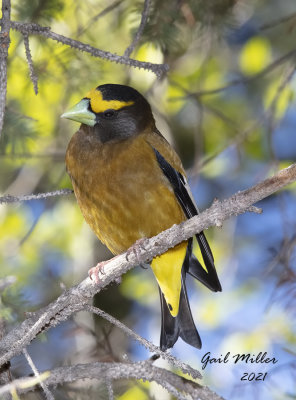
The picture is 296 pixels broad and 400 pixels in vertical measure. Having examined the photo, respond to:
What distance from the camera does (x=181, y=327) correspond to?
10.7 ft

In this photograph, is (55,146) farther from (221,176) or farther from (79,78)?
(221,176)

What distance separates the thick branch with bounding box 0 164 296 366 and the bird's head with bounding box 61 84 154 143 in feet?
2.71

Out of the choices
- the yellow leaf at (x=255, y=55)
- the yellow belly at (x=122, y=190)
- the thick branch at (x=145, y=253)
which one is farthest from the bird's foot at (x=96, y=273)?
the yellow leaf at (x=255, y=55)

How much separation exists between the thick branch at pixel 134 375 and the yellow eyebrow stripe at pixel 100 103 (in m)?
1.37

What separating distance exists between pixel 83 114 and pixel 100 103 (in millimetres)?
102

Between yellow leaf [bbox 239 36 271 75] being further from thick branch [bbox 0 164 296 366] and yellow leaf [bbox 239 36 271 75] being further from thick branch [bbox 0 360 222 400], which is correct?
thick branch [bbox 0 360 222 400]

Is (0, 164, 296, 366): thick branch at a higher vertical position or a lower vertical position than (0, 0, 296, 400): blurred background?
lower

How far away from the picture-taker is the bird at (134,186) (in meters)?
3.00

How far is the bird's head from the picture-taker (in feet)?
10.2

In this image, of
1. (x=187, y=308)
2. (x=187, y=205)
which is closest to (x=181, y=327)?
(x=187, y=308)

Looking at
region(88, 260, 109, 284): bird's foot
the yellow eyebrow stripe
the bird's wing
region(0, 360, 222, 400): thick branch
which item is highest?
the yellow eyebrow stripe

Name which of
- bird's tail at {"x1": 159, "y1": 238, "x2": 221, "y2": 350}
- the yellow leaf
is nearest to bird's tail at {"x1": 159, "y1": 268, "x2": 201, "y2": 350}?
bird's tail at {"x1": 159, "y1": 238, "x2": 221, "y2": 350}

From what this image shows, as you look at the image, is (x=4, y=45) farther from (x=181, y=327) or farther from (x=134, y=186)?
(x=181, y=327)

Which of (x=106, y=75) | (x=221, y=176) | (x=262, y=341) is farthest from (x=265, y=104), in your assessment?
(x=262, y=341)
